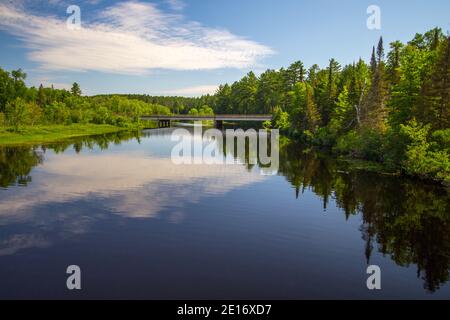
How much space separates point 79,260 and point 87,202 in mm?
12217

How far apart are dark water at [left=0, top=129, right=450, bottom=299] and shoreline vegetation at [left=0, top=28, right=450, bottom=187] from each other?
4433 mm

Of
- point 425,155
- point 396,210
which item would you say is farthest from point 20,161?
point 425,155

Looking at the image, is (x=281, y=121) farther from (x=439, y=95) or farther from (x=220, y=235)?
(x=220, y=235)

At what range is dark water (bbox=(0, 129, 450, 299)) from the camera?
682 inches

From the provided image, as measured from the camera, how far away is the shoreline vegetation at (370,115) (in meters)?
40.7

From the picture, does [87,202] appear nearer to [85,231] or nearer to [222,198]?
[85,231]

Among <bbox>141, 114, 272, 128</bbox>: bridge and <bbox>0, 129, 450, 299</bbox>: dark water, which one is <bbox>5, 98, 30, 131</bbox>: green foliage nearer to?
<bbox>0, 129, 450, 299</bbox>: dark water

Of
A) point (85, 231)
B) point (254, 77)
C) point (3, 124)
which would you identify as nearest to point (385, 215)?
point (85, 231)

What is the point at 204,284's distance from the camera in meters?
17.3

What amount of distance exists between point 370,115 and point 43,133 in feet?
256

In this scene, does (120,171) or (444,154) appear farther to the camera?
(120,171)

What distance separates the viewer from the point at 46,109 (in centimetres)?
12125

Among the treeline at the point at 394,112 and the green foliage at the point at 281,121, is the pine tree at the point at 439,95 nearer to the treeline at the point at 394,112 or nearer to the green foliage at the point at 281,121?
the treeline at the point at 394,112
